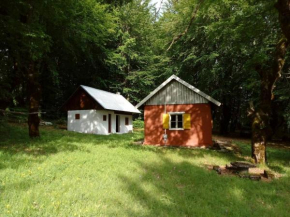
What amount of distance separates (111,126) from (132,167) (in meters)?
17.5

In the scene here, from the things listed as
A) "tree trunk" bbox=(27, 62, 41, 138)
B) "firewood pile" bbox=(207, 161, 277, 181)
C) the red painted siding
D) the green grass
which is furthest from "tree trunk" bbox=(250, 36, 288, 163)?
"tree trunk" bbox=(27, 62, 41, 138)

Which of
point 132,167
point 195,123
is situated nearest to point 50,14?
point 132,167

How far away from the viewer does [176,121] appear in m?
16.3

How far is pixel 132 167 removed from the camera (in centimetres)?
860

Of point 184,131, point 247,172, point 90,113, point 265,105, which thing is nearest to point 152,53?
point 90,113

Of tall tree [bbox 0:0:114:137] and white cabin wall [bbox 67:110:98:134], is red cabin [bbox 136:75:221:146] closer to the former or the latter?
tall tree [bbox 0:0:114:137]

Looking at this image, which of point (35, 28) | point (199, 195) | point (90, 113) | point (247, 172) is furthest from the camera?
point (90, 113)

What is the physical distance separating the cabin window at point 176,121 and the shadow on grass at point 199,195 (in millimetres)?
7808

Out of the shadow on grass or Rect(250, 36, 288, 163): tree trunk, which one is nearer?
the shadow on grass

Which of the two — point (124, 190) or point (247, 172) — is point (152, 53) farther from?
point (124, 190)

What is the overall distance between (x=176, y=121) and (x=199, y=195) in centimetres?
1039

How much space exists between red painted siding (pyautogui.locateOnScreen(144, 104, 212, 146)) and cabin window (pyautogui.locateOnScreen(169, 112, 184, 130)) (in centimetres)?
31

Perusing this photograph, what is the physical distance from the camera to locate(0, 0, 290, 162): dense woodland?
10383 mm

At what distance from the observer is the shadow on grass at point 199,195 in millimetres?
4977
